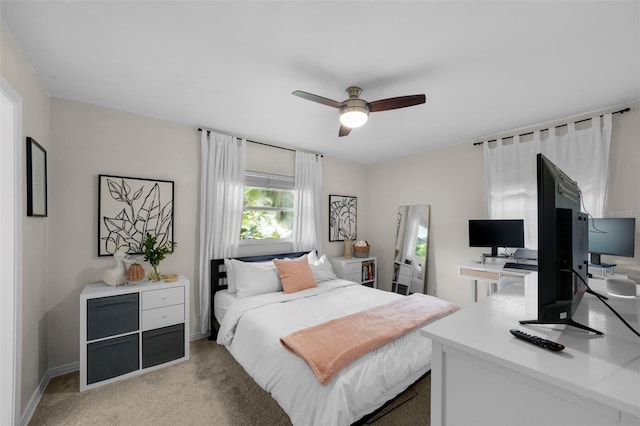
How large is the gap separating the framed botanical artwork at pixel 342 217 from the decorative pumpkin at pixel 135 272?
9.05ft

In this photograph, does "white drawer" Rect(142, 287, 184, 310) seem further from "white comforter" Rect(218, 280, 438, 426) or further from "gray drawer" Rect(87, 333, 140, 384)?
"white comforter" Rect(218, 280, 438, 426)

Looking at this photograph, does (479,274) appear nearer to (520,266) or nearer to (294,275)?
(520,266)

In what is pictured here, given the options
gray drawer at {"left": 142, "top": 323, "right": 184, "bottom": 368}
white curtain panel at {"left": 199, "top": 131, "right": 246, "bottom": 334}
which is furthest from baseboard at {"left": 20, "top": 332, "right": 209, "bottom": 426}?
white curtain panel at {"left": 199, "top": 131, "right": 246, "bottom": 334}

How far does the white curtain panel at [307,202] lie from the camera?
4.11 m

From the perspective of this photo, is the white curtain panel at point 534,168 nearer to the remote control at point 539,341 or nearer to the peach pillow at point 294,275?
the peach pillow at point 294,275

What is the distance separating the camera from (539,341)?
33.6 inches

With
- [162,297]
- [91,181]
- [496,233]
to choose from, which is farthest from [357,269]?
[91,181]

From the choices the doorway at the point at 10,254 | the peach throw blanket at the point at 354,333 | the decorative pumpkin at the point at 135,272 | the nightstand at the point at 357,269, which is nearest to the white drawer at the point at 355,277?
the nightstand at the point at 357,269

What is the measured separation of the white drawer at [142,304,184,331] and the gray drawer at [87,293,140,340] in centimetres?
7

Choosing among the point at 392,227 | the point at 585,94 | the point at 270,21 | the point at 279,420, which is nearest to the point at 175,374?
the point at 279,420

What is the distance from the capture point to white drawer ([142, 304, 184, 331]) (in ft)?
8.21

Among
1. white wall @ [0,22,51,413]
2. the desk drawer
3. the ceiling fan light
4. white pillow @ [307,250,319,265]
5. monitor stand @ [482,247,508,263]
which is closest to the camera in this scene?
white wall @ [0,22,51,413]

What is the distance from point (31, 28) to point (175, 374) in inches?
110

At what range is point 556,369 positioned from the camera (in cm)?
73
